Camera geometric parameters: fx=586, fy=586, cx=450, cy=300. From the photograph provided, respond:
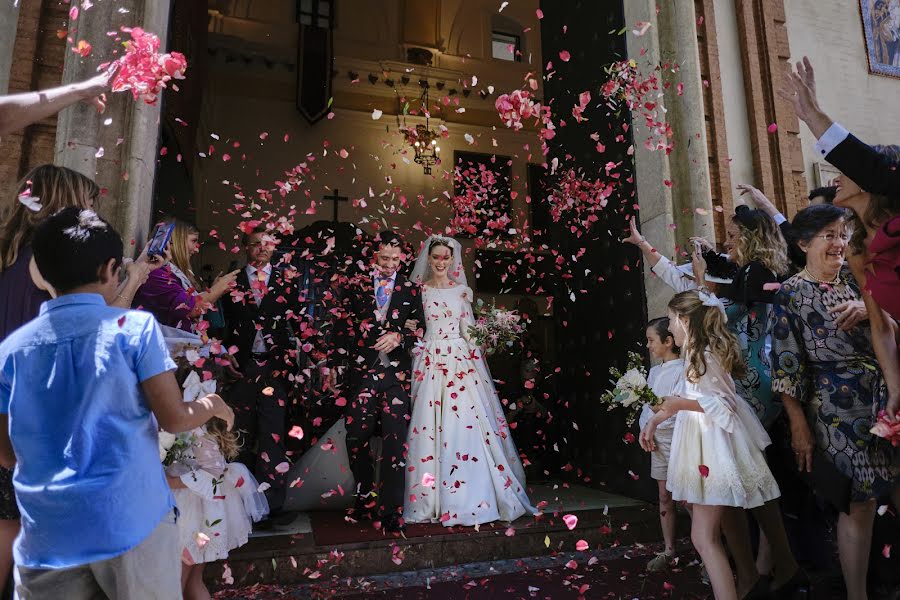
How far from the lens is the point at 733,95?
5.74m

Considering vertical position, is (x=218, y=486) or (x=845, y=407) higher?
(x=845, y=407)

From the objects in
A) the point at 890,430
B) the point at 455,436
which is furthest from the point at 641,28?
the point at 890,430

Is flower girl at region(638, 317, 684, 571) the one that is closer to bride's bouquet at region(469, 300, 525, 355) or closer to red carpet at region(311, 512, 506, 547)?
red carpet at region(311, 512, 506, 547)

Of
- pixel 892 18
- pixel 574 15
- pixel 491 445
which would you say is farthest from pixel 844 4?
pixel 491 445

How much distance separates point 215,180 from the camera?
1165 centimetres

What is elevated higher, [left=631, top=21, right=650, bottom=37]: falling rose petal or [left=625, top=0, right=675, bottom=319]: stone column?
[left=631, top=21, right=650, bottom=37]: falling rose petal

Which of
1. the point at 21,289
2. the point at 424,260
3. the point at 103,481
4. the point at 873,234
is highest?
the point at 424,260

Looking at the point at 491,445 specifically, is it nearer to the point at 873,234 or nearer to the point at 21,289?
the point at 873,234

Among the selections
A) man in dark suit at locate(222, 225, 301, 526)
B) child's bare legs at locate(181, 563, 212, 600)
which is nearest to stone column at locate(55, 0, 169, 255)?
man in dark suit at locate(222, 225, 301, 526)

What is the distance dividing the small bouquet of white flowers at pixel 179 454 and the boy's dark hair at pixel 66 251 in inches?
38.1

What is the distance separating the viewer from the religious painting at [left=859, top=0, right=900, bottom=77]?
6477 millimetres

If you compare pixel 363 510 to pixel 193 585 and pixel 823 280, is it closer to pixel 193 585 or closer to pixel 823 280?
pixel 193 585

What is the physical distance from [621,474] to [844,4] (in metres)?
5.75

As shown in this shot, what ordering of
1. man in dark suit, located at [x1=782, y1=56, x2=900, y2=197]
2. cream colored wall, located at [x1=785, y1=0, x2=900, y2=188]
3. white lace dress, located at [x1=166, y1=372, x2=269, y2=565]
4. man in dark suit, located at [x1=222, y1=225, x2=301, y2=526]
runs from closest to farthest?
man in dark suit, located at [x1=782, y1=56, x2=900, y2=197] < white lace dress, located at [x1=166, y1=372, x2=269, y2=565] < man in dark suit, located at [x1=222, y1=225, x2=301, y2=526] < cream colored wall, located at [x1=785, y1=0, x2=900, y2=188]
